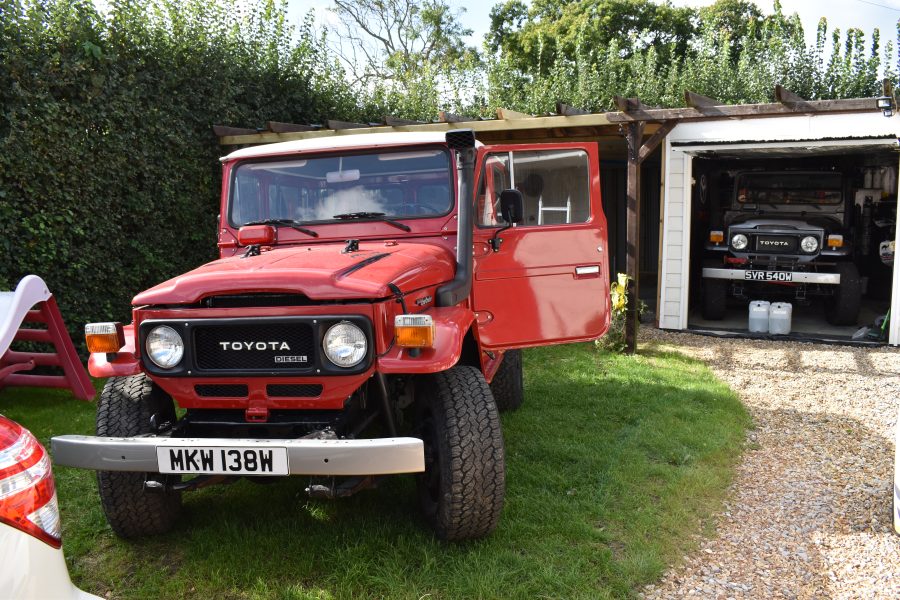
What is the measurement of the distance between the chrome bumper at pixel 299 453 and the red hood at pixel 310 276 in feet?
1.97

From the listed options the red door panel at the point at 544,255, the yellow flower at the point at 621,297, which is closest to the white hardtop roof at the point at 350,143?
the red door panel at the point at 544,255

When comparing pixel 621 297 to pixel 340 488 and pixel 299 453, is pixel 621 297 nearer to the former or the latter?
pixel 340 488

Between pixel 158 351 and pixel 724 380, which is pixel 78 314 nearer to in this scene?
pixel 158 351

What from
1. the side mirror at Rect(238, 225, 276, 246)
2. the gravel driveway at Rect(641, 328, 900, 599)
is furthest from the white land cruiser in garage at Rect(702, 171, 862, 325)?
the side mirror at Rect(238, 225, 276, 246)

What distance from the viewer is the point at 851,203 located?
955 centimetres

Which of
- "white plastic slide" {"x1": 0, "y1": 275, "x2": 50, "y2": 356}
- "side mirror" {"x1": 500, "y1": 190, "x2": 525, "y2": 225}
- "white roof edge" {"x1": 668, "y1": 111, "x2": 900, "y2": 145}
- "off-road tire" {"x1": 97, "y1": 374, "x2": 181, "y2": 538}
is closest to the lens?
"off-road tire" {"x1": 97, "y1": 374, "x2": 181, "y2": 538}

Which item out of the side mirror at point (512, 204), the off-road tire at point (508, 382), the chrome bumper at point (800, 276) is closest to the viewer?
the side mirror at point (512, 204)

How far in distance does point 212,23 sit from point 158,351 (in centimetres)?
737

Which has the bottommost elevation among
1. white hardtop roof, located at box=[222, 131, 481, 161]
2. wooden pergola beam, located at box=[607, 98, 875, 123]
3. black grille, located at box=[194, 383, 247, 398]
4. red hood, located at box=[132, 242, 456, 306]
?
black grille, located at box=[194, 383, 247, 398]

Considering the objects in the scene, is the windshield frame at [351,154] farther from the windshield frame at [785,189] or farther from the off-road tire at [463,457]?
the windshield frame at [785,189]

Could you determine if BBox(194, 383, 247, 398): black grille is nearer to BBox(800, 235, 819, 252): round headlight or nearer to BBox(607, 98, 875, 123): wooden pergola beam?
BBox(607, 98, 875, 123): wooden pergola beam

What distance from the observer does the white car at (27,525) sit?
5.05ft

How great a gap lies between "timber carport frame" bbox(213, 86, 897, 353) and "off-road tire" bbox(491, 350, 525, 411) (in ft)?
8.87

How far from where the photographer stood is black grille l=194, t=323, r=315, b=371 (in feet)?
9.57
